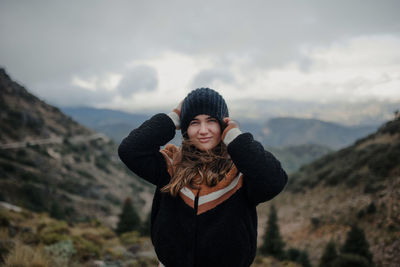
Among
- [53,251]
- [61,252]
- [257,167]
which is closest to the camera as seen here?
[257,167]

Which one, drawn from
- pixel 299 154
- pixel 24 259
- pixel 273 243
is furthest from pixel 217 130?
pixel 299 154

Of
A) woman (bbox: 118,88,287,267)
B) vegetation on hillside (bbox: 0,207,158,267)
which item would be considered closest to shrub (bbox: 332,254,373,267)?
Result: vegetation on hillside (bbox: 0,207,158,267)

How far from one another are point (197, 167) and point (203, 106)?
1.82 ft

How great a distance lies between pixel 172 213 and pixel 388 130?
29700 mm

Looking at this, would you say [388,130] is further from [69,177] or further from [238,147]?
[69,177]

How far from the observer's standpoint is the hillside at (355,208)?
11.5 meters

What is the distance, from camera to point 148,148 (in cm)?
226

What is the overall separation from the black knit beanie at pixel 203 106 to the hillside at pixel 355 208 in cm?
→ 1069

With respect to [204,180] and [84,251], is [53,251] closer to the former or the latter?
[84,251]

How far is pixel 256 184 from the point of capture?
1.88 meters

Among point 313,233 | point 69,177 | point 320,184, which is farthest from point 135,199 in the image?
point 313,233

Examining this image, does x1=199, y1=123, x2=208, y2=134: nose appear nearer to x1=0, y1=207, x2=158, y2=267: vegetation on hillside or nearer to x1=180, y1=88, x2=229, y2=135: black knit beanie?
x1=180, y1=88, x2=229, y2=135: black knit beanie

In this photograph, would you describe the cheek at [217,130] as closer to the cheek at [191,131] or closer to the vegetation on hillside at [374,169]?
the cheek at [191,131]

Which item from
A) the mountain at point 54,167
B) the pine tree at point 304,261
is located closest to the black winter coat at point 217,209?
the pine tree at point 304,261
